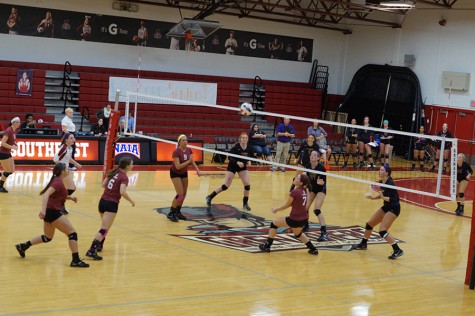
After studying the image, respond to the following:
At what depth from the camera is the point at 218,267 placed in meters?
12.9

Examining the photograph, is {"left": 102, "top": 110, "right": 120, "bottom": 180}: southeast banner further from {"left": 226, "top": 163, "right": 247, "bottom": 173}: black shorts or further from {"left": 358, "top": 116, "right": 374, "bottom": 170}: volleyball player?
{"left": 358, "top": 116, "right": 374, "bottom": 170}: volleyball player

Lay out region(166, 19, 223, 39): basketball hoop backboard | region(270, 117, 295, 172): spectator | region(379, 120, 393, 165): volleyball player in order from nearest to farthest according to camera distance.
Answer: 1. region(270, 117, 295, 172): spectator
2. region(379, 120, 393, 165): volleyball player
3. region(166, 19, 223, 39): basketball hoop backboard

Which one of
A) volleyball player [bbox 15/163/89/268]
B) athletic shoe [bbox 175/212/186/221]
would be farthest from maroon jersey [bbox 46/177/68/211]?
athletic shoe [bbox 175/212/186/221]

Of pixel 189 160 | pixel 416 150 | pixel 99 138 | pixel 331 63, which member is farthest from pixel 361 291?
pixel 331 63

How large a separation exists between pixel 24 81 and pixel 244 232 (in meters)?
17.3

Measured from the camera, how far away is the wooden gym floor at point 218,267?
1069cm

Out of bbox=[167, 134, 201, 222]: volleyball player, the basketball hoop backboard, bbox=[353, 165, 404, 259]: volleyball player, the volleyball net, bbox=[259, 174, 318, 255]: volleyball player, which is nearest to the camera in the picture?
bbox=[259, 174, 318, 255]: volleyball player

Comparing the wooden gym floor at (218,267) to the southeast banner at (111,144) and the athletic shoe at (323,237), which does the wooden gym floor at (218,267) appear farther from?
the southeast banner at (111,144)

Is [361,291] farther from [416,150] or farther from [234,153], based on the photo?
[416,150]

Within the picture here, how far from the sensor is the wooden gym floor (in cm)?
1069

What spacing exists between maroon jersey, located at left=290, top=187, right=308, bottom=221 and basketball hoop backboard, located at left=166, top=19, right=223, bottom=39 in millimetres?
18855

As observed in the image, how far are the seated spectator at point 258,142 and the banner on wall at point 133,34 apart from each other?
9.31m

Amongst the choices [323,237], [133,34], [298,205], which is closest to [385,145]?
[133,34]

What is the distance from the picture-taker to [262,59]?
38.2 metres
